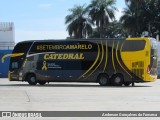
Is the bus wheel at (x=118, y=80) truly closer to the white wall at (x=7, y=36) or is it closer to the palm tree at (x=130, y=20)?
the white wall at (x=7, y=36)

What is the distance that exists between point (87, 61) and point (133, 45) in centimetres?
335

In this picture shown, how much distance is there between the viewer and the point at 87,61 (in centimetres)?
3197

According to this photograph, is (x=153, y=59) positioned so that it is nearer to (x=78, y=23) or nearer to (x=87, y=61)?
(x=87, y=61)

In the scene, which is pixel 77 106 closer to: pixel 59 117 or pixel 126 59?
pixel 59 117

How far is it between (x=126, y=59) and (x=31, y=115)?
1896 centimetres

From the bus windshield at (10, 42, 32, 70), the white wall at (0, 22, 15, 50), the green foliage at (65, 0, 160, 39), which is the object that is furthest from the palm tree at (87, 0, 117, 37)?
the bus windshield at (10, 42, 32, 70)

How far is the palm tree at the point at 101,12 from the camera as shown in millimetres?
73125

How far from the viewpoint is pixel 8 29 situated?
194 ft

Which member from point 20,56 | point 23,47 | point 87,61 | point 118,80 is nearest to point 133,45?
point 118,80

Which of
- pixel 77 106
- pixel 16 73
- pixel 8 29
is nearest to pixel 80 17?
pixel 8 29

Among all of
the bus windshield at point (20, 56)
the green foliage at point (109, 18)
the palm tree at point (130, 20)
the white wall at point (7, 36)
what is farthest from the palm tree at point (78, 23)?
the bus windshield at point (20, 56)

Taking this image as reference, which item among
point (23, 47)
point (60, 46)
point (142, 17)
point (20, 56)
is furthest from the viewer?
point (142, 17)

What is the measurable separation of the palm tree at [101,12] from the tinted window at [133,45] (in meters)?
41.7

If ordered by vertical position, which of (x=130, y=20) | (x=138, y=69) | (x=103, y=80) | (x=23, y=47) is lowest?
(x=103, y=80)
